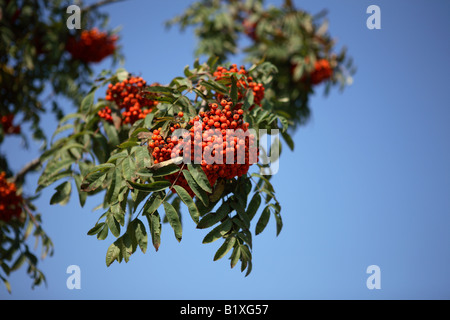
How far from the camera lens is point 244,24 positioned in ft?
18.0

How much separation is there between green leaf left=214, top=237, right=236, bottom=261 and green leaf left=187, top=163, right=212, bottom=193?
299 millimetres

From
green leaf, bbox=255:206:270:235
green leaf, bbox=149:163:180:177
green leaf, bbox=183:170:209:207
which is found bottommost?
green leaf, bbox=255:206:270:235

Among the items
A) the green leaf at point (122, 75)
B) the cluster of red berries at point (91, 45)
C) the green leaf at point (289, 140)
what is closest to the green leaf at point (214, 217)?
the green leaf at point (289, 140)

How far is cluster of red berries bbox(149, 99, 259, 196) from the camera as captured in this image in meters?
1.80

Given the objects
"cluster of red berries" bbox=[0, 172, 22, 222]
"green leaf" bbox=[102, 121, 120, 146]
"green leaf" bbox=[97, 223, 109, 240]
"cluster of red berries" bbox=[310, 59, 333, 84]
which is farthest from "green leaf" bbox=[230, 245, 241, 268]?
"cluster of red berries" bbox=[310, 59, 333, 84]

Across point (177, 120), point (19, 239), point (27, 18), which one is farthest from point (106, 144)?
point (27, 18)

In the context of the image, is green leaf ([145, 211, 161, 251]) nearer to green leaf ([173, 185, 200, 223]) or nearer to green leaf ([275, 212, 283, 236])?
green leaf ([173, 185, 200, 223])

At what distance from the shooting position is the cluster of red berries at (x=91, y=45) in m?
4.62

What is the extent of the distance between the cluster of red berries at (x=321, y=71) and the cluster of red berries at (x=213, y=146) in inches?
130

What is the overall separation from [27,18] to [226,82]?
340 centimetres

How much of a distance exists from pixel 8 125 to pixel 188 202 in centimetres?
335

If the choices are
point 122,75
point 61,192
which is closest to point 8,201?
point 61,192

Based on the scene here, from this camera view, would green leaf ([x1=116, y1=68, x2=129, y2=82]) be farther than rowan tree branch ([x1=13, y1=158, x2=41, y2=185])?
No

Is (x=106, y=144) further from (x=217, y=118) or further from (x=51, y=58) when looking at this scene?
(x=51, y=58)
